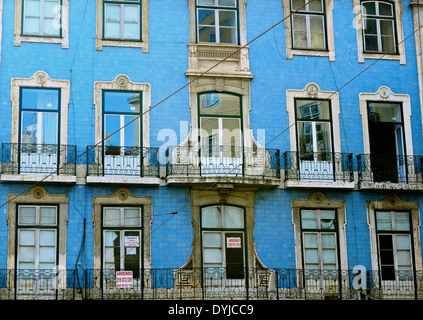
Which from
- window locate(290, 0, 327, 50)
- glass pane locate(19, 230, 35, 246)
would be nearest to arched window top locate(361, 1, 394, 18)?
window locate(290, 0, 327, 50)

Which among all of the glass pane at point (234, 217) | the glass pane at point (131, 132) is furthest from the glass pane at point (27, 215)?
the glass pane at point (234, 217)

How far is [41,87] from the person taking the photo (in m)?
21.2

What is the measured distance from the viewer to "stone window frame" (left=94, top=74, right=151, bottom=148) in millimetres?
21328

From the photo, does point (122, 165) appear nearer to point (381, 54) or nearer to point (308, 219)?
point (308, 219)

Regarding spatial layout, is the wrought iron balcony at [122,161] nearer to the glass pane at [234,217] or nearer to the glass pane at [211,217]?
the glass pane at [211,217]

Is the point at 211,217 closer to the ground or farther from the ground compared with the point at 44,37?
closer to the ground

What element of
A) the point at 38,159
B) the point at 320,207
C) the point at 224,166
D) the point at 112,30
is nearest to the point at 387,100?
the point at 320,207

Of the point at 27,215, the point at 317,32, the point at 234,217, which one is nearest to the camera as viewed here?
the point at 27,215

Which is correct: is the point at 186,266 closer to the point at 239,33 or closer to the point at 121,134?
the point at 121,134

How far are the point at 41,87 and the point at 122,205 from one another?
3.49 metres

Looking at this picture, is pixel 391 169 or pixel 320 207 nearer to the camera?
pixel 320 207

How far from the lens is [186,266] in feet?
68.9

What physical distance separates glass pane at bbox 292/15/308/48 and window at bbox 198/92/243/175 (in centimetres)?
231

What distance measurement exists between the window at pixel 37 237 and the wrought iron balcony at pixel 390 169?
7850 mm
